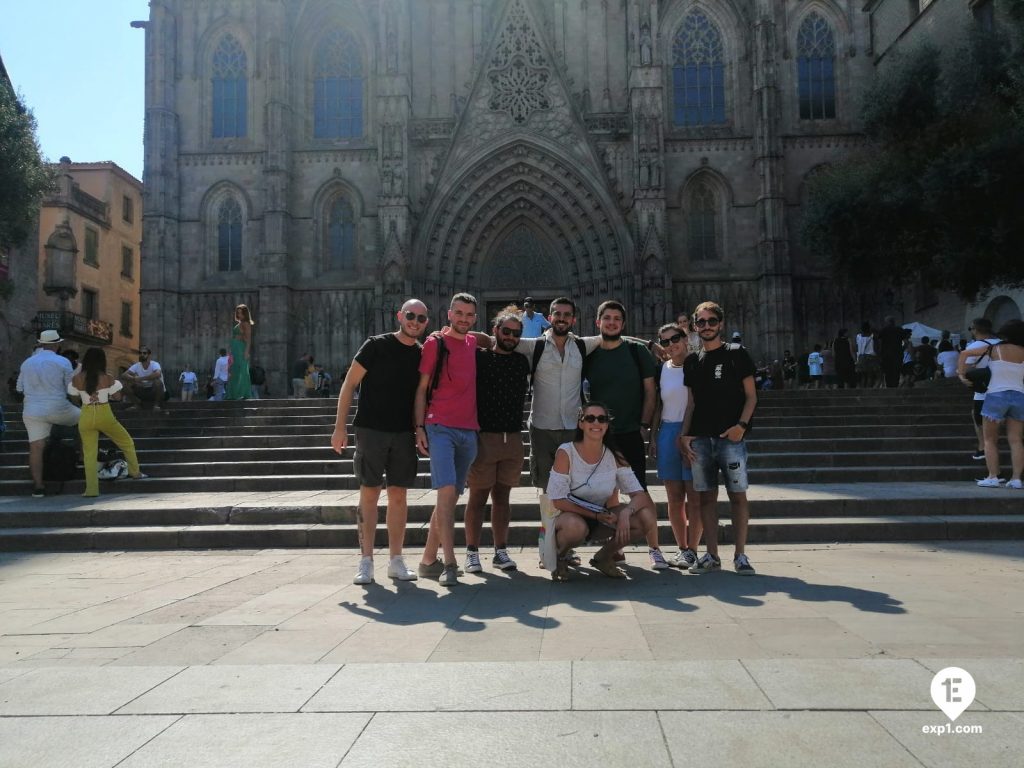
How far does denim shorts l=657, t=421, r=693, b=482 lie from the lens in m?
6.20

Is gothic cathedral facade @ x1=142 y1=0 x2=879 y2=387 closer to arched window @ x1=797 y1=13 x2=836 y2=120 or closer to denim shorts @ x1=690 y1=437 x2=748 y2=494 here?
arched window @ x1=797 y1=13 x2=836 y2=120

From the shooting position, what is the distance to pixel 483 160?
2575 centimetres

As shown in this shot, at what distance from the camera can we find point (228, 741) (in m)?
2.78

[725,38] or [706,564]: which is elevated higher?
[725,38]

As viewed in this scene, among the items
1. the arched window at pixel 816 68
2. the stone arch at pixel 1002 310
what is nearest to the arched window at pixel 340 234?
the arched window at pixel 816 68

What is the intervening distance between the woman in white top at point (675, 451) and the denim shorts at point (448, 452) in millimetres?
1582

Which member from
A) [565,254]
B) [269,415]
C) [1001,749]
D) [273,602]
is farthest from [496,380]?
[565,254]

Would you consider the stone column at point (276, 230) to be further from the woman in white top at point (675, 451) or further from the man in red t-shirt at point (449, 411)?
the woman in white top at point (675, 451)

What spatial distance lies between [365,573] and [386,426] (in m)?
1.11

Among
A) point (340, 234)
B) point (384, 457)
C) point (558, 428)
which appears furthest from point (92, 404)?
point (340, 234)

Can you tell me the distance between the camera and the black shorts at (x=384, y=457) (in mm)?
5895

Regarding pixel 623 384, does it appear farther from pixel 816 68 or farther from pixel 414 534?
pixel 816 68

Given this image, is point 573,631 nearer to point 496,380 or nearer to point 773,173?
point 496,380

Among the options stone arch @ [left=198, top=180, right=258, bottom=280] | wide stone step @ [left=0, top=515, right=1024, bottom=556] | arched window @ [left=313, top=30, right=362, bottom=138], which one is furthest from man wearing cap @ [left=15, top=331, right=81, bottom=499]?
arched window @ [left=313, top=30, right=362, bottom=138]
